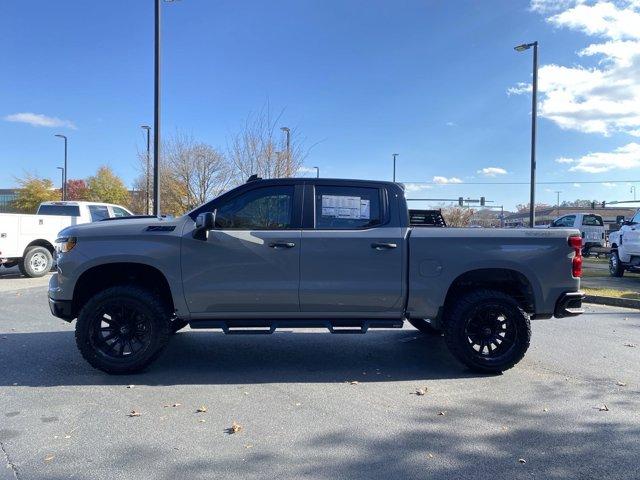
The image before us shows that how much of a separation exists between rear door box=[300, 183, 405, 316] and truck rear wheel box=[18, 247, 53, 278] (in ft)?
34.9

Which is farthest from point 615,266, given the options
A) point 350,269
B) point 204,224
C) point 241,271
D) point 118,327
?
point 118,327

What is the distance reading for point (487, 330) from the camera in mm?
5480

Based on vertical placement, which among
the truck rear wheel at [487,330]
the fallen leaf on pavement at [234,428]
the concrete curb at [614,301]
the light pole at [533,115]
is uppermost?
the light pole at [533,115]

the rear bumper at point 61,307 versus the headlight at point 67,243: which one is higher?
the headlight at point 67,243

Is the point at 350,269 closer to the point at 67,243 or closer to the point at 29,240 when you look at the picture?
the point at 67,243

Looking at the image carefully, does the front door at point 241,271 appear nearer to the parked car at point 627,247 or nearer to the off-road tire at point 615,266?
the parked car at point 627,247

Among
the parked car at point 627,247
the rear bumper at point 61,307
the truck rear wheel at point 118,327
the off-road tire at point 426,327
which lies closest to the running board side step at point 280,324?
the truck rear wheel at point 118,327

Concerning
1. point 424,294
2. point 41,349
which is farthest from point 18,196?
point 424,294

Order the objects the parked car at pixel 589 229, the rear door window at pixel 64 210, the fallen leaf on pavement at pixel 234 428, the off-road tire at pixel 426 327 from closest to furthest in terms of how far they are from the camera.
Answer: the fallen leaf on pavement at pixel 234 428, the off-road tire at pixel 426 327, the rear door window at pixel 64 210, the parked car at pixel 589 229

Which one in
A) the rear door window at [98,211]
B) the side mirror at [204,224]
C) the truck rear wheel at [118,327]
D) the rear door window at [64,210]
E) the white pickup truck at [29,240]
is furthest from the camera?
the rear door window at [98,211]

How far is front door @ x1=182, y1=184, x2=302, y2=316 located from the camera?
5.21m

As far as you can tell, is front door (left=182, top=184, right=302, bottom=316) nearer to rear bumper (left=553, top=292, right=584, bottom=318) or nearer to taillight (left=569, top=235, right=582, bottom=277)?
rear bumper (left=553, top=292, right=584, bottom=318)

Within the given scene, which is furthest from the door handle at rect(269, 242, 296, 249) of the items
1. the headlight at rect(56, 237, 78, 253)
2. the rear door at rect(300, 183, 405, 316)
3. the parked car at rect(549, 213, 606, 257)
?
the parked car at rect(549, 213, 606, 257)

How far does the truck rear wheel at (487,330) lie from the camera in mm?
5355
